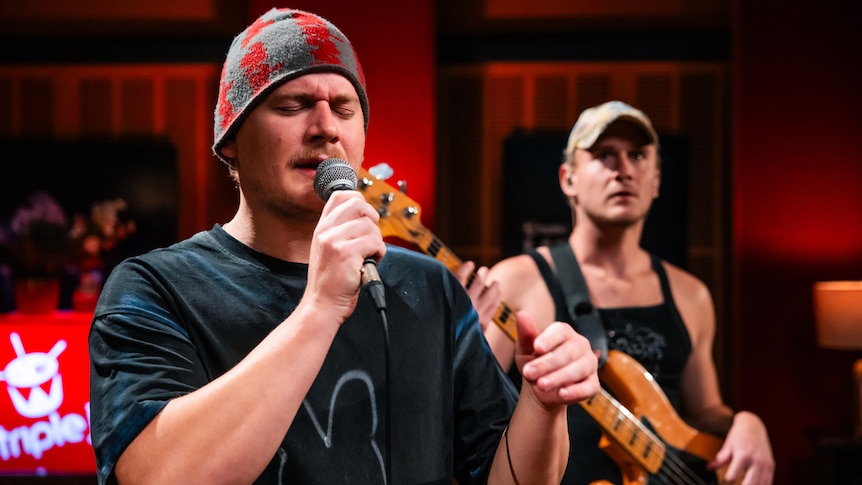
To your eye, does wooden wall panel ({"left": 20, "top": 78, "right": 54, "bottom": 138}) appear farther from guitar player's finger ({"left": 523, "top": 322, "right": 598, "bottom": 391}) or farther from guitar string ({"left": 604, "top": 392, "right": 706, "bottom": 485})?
guitar player's finger ({"left": 523, "top": 322, "right": 598, "bottom": 391})

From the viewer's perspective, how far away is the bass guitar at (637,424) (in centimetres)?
241

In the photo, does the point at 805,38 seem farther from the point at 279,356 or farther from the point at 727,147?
the point at 279,356

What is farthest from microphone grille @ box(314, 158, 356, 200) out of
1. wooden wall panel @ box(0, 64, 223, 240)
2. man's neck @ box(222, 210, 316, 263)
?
wooden wall panel @ box(0, 64, 223, 240)

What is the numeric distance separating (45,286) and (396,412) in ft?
11.7

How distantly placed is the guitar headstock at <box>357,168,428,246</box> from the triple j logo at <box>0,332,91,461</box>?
2.09m

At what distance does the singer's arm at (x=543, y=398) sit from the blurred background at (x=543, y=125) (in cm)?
349

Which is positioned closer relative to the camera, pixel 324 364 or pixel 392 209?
pixel 324 364

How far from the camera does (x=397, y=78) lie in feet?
16.3

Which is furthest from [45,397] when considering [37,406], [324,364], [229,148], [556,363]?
[556,363]

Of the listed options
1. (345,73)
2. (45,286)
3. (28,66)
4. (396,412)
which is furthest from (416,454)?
(28,66)

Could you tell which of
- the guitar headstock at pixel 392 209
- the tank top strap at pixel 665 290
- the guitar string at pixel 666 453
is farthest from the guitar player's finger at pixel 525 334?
the tank top strap at pixel 665 290

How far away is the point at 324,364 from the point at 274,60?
442 mm

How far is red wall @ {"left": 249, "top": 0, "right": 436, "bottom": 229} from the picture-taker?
193 inches

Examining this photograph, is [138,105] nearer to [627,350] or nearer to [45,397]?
[45,397]
